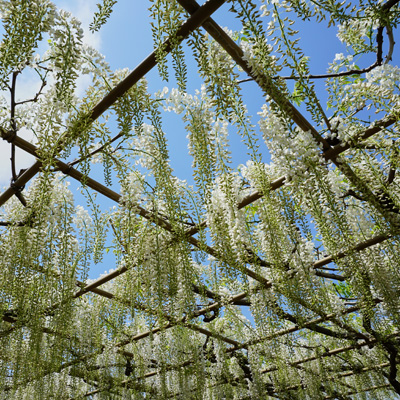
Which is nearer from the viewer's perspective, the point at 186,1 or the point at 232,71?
the point at 186,1

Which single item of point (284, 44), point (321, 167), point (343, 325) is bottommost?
point (343, 325)

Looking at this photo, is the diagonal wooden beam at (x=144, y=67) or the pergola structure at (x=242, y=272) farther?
the pergola structure at (x=242, y=272)

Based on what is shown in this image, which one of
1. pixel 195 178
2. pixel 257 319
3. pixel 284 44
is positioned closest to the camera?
pixel 284 44

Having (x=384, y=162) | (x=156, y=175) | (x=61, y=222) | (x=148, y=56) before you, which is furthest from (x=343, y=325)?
(x=148, y=56)

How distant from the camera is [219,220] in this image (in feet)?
10.4

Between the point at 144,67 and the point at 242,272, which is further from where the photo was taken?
the point at 242,272

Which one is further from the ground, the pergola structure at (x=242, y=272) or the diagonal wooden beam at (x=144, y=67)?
the diagonal wooden beam at (x=144, y=67)

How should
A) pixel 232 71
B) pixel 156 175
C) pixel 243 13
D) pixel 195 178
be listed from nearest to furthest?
pixel 243 13 < pixel 232 71 < pixel 195 178 < pixel 156 175

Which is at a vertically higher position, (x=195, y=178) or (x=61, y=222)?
(x=61, y=222)

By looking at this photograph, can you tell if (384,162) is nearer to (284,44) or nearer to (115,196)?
(284,44)

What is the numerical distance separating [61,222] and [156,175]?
0.97 meters

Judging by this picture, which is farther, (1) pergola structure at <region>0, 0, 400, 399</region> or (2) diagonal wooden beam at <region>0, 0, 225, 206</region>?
(1) pergola structure at <region>0, 0, 400, 399</region>

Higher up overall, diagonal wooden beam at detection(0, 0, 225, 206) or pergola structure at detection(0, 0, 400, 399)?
diagonal wooden beam at detection(0, 0, 225, 206)

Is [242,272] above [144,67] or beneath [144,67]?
beneath
